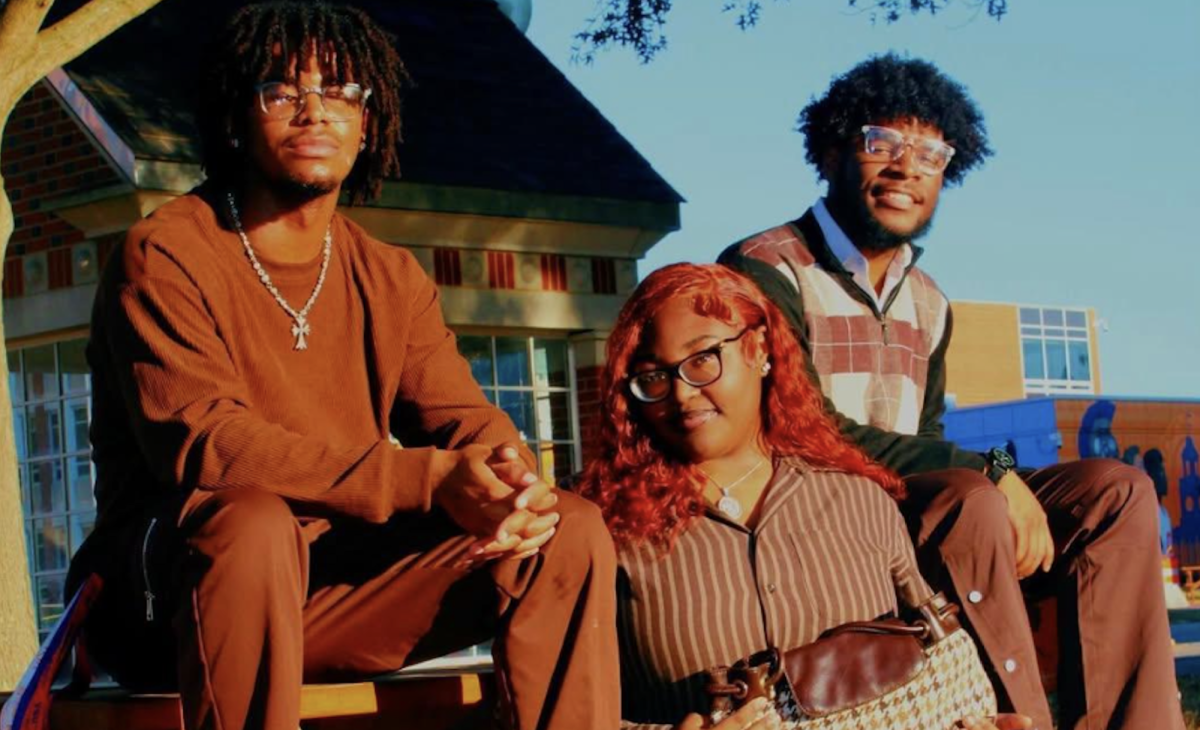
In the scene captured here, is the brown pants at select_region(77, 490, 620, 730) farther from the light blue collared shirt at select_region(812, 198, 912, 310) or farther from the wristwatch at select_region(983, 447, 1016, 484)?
the light blue collared shirt at select_region(812, 198, 912, 310)

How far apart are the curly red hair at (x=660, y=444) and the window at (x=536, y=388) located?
8038mm

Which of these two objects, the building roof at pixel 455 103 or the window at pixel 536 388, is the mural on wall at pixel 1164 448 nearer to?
the building roof at pixel 455 103

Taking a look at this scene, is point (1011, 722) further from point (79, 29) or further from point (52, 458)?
point (52, 458)

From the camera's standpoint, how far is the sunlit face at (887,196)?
5.41m

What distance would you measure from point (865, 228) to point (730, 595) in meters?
1.70

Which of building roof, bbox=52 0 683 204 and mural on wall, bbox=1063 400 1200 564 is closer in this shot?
building roof, bbox=52 0 683 204

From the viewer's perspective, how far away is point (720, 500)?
4.11 meters

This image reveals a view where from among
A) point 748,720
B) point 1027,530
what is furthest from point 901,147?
point 748,720

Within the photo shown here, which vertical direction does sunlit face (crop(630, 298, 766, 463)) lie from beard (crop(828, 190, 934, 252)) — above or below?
below

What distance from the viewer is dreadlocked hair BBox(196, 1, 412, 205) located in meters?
4.08

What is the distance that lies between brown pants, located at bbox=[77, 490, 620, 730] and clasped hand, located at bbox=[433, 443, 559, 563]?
48 mm

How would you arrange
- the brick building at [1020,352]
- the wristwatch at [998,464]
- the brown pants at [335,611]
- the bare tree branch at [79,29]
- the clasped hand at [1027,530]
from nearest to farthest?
1. the brown pants at [335,611]
2. the clasped hand at [1027,530]
3. the wristwatch at [998,464]
4. the bare tree branch at [79,29]
5. the brick building at [1020,352]

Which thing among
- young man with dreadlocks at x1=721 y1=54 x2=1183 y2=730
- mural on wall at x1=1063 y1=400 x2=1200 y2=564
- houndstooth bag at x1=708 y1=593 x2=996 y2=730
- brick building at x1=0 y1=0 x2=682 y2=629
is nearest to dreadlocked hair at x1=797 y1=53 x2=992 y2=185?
young man with dreadlocks at x1=721 y1=54 x2=1183 y2=730

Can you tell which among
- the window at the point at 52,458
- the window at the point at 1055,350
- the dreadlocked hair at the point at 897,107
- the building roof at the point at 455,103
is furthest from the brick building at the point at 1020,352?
the dreadlocked hair at the point at 897,107
